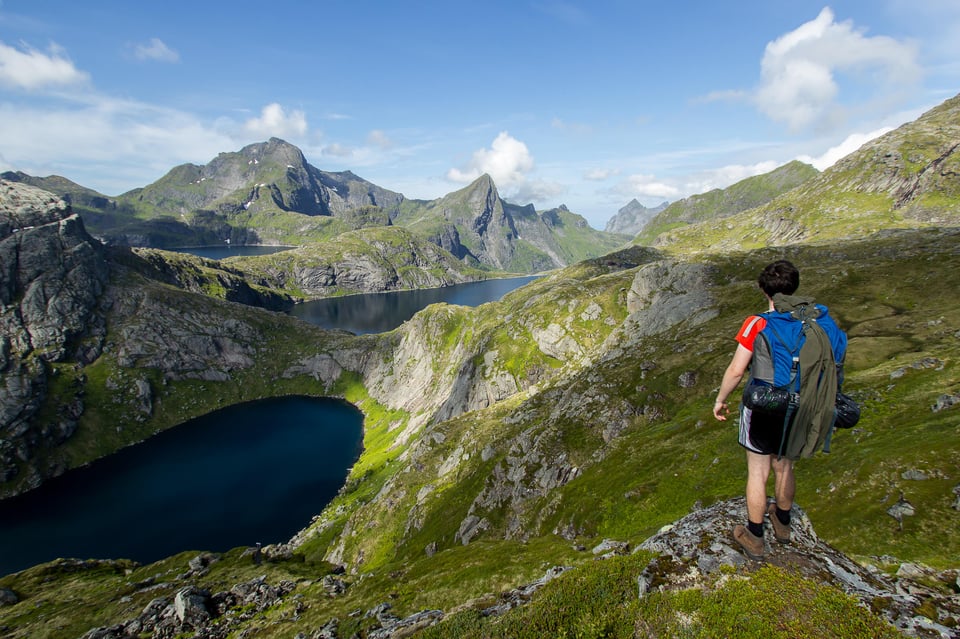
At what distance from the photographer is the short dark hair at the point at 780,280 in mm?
9727

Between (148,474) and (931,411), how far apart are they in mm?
191180

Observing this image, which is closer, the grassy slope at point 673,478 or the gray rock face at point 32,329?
the grassy slope at point 673,478

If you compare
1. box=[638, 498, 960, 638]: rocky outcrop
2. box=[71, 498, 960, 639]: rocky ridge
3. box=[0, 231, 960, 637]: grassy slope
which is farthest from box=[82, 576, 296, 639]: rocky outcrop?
box=[638, 498, 960, 638]: rocky outcrop

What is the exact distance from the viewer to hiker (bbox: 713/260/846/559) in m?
9.21

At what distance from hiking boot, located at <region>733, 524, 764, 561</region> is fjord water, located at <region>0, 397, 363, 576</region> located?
123636 mm

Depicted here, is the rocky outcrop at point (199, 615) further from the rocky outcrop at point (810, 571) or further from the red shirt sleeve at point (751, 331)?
the red shirt sleeve at point (751, 331)

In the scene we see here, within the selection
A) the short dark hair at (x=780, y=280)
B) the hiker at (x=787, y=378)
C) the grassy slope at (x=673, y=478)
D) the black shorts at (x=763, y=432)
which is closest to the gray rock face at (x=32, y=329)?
the grassy slope at (x=673, y=478)

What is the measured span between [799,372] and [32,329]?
270 metres

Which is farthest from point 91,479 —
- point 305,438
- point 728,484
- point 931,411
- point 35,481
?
point 931,411

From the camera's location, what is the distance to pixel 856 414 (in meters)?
9.59

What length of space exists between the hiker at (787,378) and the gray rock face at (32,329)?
709 ft

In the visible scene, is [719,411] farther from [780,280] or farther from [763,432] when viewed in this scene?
[780,280]

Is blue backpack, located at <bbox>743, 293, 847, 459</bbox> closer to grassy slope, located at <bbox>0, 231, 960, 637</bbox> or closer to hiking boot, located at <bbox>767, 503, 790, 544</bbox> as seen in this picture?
hiking boot, located at <bbox>767, 503, 790, 544</bbox>

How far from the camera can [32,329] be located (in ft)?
592
